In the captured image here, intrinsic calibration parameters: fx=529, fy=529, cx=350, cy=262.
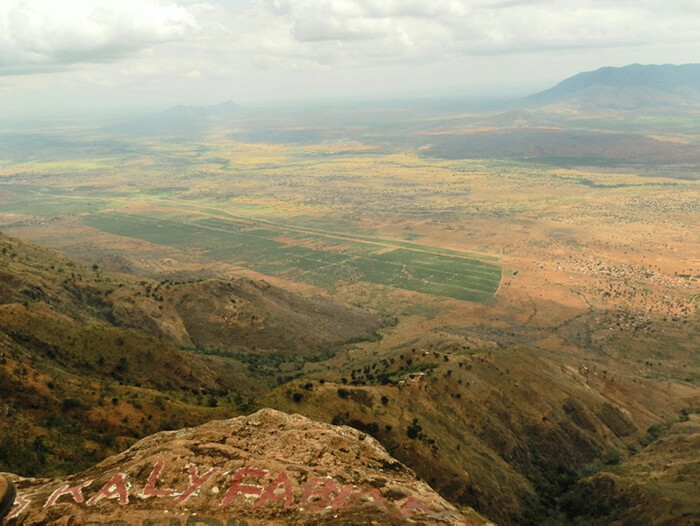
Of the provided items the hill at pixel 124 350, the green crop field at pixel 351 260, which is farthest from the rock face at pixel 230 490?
the green crop field at pixel 351 260

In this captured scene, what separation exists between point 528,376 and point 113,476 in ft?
186

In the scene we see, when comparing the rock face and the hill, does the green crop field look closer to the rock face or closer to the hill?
the hill

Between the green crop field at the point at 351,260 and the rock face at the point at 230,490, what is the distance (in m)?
104

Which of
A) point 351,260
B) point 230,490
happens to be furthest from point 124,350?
point 351,260

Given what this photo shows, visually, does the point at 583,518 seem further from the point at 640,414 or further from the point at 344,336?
the point at 344,336

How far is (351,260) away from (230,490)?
457 ft

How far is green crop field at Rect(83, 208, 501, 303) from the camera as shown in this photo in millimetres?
141000

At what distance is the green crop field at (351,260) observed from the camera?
5551 inches

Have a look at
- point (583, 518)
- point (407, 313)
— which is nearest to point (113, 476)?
point (583, 518)

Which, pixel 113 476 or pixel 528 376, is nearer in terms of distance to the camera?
pixel 113 476

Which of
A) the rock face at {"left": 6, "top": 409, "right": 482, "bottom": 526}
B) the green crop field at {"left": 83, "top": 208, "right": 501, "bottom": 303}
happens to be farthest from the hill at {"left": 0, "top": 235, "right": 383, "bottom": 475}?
the green crop field at {"left": 83, "top": 208, "right": 501, "bottom": 303}

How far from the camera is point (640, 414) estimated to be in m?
70.2

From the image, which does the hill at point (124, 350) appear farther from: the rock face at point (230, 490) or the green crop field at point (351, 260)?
the green crop field at point (351, 260)

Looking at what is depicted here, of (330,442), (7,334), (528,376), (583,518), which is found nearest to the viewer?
(330,442)
